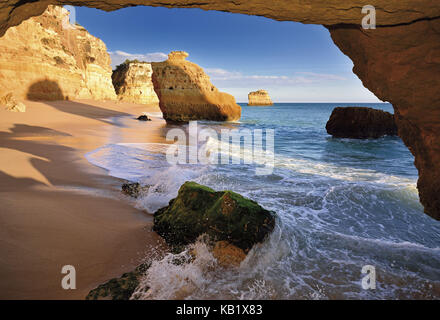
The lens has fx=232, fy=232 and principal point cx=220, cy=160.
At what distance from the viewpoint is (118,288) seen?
2.19 m

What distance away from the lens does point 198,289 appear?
7.84ft

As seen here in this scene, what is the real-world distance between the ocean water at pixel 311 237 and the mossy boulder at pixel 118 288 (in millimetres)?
89

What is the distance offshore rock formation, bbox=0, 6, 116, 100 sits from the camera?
19.8 metres

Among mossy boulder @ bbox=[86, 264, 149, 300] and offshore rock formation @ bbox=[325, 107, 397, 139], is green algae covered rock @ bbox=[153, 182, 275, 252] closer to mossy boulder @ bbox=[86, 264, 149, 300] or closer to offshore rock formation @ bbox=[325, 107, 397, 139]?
mossy boulder @ bbox=[86, 264, 149, 300]

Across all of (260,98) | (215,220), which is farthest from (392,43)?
(260,98)

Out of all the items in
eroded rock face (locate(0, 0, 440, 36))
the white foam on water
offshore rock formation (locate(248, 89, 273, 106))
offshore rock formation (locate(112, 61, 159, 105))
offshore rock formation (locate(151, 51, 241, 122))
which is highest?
offshore rock formation (locate(248, 89, 273, 106))

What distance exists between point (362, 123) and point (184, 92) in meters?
17.9

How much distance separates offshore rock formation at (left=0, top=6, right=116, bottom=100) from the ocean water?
1952 centimetres

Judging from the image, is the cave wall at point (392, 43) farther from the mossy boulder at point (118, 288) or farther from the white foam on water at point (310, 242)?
the mossy boulder at point (118, 288)

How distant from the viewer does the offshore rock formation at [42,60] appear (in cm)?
1978

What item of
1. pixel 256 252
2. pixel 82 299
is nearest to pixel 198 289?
pixel 256 252

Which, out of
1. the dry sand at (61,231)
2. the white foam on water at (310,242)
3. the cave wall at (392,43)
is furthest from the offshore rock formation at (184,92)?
the cave wall at (392,43)

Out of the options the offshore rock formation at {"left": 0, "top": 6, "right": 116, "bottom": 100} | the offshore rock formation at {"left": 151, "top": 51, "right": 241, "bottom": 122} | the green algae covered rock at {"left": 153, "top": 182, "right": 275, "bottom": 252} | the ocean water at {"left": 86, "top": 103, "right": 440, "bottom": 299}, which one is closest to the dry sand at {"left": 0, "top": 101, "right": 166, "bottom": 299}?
the green algae covered rock at {"left": 153, "top": 182, "right": 275, "bottom": 252}

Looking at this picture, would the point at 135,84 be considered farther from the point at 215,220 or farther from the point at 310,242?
the point at 310,242
